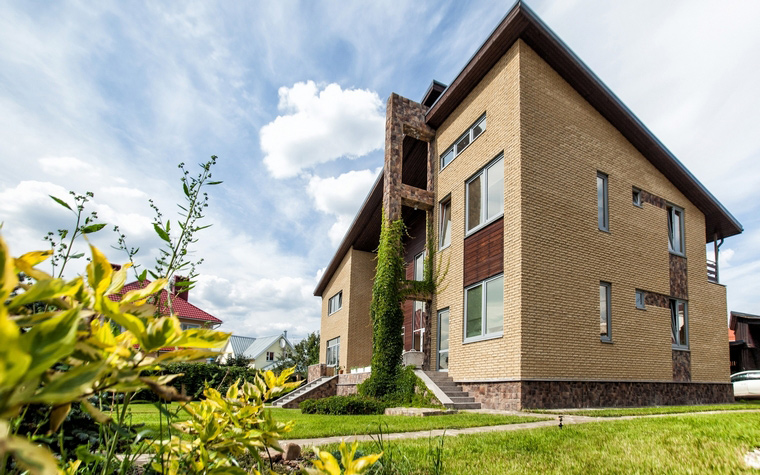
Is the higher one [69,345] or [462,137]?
[462,137]

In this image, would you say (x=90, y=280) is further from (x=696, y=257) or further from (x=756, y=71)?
(x=696, y=257)

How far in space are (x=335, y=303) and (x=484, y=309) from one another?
14476 millimetres

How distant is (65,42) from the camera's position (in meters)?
4.36

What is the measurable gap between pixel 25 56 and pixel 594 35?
1157 cm

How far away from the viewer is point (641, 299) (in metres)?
12.7

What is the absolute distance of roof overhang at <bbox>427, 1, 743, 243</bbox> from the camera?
11.6 m

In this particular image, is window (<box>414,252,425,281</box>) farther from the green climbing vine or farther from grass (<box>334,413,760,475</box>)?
grass (<box>334,413,760,475</box>)

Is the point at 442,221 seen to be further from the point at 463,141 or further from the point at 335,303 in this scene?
the point at 335,303

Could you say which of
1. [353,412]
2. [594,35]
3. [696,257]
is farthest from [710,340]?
[353,412]

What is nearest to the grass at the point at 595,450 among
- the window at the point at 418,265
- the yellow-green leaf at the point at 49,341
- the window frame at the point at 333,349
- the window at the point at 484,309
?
the yellow-green leaf at the point at 49,341

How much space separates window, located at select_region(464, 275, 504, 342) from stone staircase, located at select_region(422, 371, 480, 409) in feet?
3.99

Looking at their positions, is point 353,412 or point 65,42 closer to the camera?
point 65,42

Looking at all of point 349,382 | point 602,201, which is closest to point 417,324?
point 349,382

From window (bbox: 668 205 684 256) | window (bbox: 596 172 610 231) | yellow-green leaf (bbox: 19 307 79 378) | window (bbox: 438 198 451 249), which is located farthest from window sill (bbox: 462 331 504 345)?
yellow-green leaf (bbox: 19 307 79 378)
